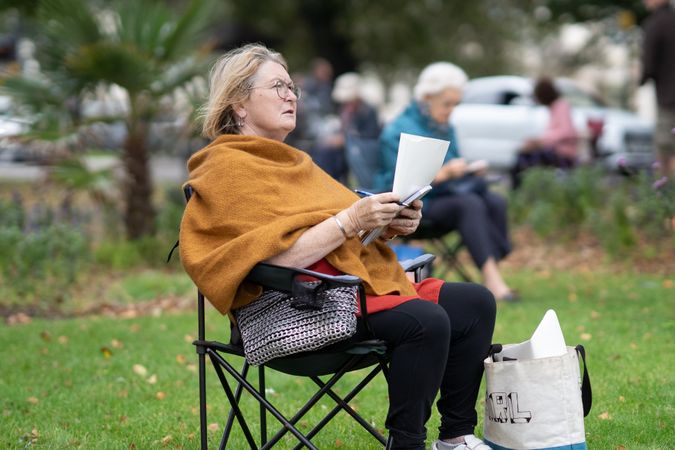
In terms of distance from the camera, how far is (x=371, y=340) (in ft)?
10.2

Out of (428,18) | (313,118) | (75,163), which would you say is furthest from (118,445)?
(428,18)

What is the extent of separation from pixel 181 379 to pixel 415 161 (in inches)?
89.4

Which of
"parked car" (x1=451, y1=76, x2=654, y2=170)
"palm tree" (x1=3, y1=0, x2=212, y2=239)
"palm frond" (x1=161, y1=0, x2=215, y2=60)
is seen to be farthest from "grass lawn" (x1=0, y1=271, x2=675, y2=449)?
"parked car" (x1=451, y1=76, x2=654, y2=170)

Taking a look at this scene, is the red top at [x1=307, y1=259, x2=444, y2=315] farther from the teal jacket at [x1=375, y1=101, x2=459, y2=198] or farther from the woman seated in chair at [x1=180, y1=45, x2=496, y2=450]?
the teal jacket at [x1=375, y1=101, x2=459, y2=198]

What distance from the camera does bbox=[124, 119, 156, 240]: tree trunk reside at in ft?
27.8

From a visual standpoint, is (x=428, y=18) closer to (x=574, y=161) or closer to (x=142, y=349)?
(x=574, y=161)

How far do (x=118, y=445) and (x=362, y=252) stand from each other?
132cm

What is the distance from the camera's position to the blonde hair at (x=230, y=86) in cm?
338

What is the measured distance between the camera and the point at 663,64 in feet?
28.2

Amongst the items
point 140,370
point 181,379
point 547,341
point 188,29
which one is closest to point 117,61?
point 188,29

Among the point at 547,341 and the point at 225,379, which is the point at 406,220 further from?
the point at 225,379

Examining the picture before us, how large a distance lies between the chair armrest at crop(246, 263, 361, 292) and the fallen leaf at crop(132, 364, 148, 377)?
2.12 metres

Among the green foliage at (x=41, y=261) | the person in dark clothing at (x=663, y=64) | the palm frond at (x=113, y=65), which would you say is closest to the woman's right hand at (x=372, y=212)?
the green foliage at (x=41, y=261)

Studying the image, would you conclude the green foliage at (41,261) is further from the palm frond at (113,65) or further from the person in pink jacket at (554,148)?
the person in pink jacket at (554,148)
